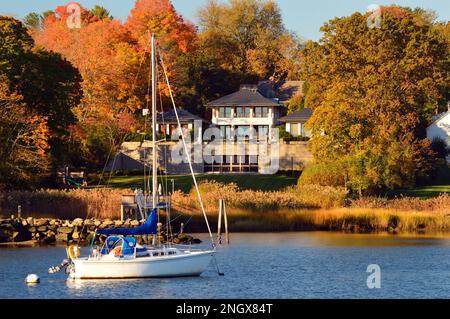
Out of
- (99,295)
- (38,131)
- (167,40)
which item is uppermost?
(167,40)

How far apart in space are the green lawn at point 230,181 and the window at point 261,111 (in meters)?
23.1

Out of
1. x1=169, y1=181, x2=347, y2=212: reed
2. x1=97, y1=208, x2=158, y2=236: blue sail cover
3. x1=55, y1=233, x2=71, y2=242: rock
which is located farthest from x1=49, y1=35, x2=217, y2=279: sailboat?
x1=169, y1=181, x2=347, y2=212: reed

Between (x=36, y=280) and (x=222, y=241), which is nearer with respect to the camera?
(x=36, y=280)

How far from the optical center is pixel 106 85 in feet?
398

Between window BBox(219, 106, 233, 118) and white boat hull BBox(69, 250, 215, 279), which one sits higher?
window BBox(219, 106, 233, 118)

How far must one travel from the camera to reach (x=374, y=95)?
103250 mm

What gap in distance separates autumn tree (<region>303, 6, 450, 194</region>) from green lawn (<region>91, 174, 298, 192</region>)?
7483 mm

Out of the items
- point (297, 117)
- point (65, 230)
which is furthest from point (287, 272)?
point (297, 117)

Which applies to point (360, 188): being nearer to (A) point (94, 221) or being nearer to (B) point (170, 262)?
(A) point (94, 221)

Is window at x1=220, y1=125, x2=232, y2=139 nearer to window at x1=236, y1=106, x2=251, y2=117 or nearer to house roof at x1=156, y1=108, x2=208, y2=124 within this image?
window at x1=236, y1=106, x2=251, y2=117

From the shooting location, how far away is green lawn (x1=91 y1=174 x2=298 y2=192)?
344 ft

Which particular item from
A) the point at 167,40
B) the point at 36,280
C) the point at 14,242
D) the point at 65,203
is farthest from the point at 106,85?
the point at 36,280

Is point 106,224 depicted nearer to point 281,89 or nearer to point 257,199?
point 257,199

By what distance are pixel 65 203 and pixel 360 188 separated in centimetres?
2825
